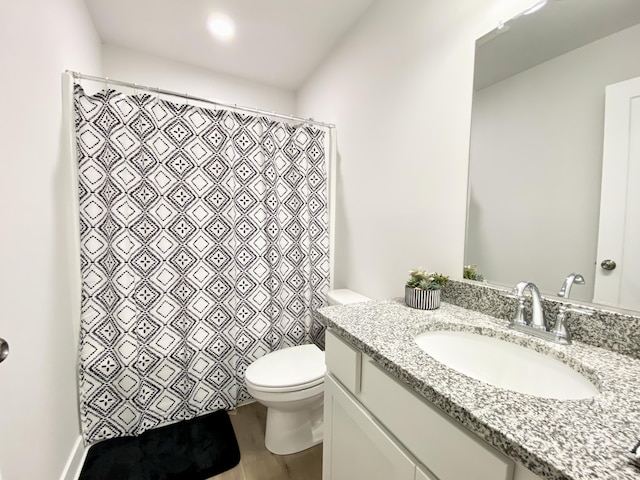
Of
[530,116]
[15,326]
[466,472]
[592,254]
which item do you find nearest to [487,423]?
[466,472]

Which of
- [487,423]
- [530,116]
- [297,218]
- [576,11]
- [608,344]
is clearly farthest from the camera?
[297,218]

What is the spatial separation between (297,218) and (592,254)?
4.72ft

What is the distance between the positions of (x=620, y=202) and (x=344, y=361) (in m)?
0.90

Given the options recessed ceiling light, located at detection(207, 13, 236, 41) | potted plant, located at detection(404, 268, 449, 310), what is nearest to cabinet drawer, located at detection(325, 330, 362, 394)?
potted plant, located at detection(404, 268, 449, 310)

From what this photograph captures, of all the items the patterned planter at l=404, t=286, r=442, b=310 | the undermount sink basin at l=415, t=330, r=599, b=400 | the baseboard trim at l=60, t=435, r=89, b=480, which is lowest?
the baseboard trim at l=60, t=435, r=89, b=480

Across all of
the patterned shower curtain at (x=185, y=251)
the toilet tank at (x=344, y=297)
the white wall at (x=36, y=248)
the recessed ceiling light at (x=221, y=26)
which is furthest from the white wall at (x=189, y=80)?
the toilet tank at (x=344, y=297)

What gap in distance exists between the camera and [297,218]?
1.87 m

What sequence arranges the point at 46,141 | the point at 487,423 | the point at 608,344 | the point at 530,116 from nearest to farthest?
the point at 487,423, the point at 608,344, the point at 530,116, the point at 46,141

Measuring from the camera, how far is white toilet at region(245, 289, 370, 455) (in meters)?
1.32

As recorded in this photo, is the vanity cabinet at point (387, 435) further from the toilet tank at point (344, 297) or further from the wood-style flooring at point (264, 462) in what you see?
the toilet tank at point (344, 297)

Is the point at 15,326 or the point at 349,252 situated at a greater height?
the point at 349,252

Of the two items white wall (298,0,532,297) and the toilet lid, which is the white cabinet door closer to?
the toilet lid

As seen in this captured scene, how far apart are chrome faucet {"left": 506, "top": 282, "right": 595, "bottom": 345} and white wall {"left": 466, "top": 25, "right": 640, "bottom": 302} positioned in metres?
0.07

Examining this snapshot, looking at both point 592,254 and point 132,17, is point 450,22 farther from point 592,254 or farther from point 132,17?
point 132,17
